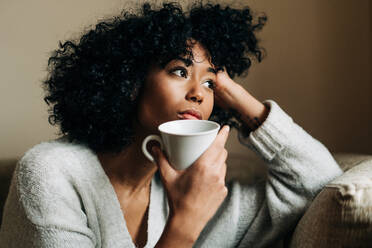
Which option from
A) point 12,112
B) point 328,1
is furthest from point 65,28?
point 328,1

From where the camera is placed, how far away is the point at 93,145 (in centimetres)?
104

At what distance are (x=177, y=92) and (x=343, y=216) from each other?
0.49 meters

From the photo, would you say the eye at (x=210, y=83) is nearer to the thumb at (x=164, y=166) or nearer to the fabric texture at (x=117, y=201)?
the fabric texture at (x=117, y=201)

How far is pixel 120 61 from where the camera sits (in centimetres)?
99

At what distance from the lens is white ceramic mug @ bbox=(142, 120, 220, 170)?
0.70m

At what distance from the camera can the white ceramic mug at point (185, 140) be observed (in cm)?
70

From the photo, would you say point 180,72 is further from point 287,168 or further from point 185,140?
point 287,168

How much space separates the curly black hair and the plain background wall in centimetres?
35

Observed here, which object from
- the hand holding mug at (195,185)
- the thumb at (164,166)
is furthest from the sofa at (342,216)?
the thumb at (164,166)

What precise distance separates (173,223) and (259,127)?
16.8 inches

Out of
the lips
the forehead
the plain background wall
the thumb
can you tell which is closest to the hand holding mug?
the thumb

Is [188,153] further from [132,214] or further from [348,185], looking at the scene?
[132,214]

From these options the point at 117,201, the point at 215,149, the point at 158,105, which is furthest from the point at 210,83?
the point at 117,201

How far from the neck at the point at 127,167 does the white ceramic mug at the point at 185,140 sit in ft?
0.96
